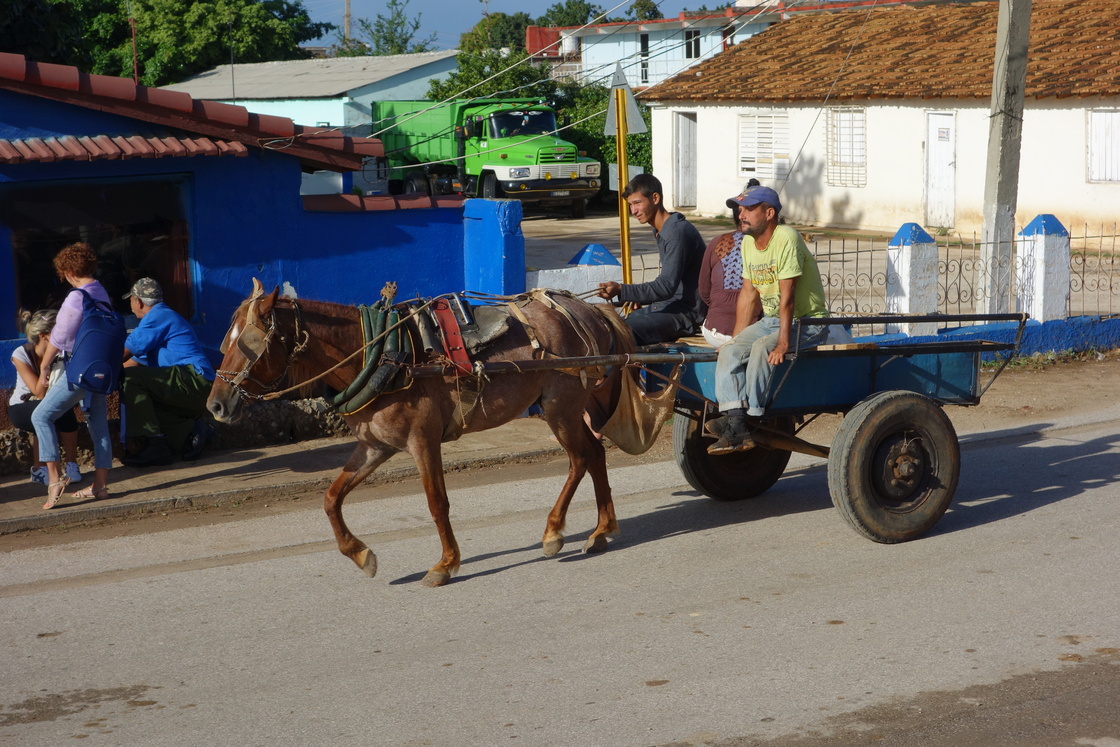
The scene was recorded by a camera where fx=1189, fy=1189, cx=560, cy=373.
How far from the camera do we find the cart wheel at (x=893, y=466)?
261 inches

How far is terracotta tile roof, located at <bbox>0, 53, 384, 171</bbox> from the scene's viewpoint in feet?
30.1

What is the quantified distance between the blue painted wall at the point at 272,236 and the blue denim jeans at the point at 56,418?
1591mm

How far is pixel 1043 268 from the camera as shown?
12.6 meters

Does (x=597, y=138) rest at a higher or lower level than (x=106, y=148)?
higher

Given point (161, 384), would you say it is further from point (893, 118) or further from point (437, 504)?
point (893, 118)

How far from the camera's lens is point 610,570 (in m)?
6.60

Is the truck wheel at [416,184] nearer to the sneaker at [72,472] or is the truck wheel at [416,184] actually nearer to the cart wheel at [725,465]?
the sneaker at [72,472]

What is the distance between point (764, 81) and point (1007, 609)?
76.6 feet

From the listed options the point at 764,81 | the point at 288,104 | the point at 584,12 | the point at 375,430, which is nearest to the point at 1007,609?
the point at 375,430

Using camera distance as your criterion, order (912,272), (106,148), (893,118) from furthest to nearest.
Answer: (893,118)
(912,272)
(106,148)

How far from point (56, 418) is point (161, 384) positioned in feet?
3.06

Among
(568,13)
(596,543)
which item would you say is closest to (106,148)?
(596,543)

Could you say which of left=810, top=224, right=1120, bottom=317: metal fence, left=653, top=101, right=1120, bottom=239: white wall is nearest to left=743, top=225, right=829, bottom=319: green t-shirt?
left=810, top=224, right=1120, bottom=317: metal fence

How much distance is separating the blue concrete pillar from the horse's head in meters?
5.07
